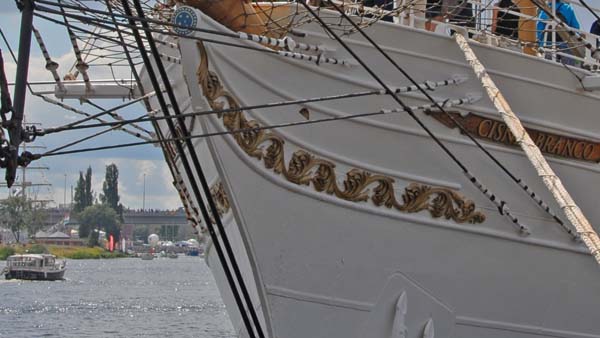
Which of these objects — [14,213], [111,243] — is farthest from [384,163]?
[111,243]

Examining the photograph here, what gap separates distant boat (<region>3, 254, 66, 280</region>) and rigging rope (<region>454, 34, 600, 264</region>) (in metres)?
57.8

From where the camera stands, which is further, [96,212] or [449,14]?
[96,212]

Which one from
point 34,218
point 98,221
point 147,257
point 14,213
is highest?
point 14,213

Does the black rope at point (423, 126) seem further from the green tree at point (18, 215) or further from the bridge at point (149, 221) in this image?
the bridge at point (149, 221)

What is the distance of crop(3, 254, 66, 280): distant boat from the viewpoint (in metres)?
66.8

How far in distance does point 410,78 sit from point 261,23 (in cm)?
112

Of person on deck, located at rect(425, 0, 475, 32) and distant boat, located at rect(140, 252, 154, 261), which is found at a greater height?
person on deck, located at rect(425, 0, 475, 32)

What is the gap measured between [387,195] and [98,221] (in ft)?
440

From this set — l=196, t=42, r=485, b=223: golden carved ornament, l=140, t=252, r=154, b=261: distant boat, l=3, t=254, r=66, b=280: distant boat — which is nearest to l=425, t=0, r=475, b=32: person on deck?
l=196, t=42, r=485, b=223: golden carved ornament

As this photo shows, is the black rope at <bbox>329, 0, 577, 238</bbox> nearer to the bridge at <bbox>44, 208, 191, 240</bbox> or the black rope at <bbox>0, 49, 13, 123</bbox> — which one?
the black rope at <bbox>0, 49, 13, 123</bbox>

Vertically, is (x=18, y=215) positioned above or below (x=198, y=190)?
below

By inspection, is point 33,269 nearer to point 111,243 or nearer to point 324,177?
point 324,177

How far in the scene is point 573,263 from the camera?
11.4 m

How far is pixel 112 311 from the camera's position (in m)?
40.2
